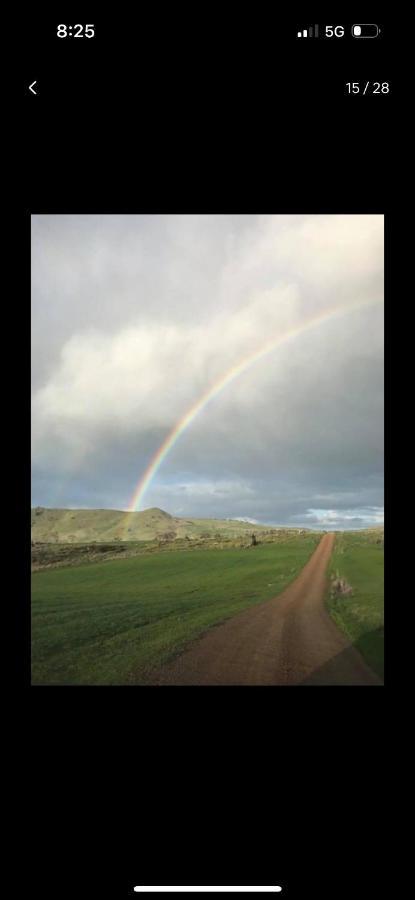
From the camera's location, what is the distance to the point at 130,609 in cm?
1143

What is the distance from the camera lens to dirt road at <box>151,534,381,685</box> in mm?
2893

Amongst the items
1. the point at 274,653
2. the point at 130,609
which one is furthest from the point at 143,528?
the point at 274,653
